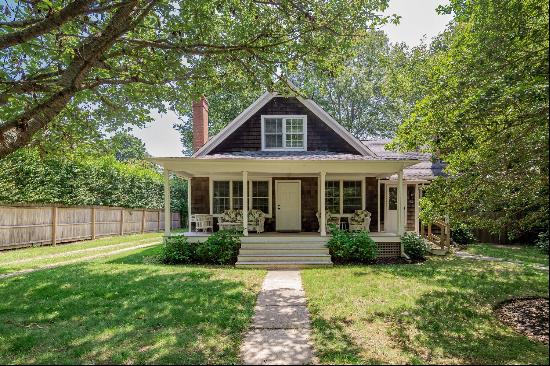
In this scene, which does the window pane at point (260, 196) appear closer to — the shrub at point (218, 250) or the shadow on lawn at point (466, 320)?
the shrub at point (218, 250)

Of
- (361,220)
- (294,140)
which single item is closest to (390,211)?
(361,220)

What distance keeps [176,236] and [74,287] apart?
14.1 ft

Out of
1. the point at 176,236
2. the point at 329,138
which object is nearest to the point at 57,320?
the point at 176,236

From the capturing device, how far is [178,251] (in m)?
11.9

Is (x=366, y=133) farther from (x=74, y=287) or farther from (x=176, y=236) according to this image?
(x=74, y=287)

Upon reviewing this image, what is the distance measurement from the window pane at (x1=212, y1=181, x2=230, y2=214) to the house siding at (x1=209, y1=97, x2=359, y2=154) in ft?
4.86

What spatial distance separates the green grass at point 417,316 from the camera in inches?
176

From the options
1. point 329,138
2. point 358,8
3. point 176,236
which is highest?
point 358,8

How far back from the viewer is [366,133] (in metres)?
36.6

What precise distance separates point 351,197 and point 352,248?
4319mm

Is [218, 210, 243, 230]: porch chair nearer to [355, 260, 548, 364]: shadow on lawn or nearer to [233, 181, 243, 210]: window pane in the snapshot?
[233, 181, 243, 210]: window pane

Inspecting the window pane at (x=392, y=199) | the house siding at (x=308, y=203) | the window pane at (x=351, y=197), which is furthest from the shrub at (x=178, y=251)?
the window pane at (x=392, y=199)

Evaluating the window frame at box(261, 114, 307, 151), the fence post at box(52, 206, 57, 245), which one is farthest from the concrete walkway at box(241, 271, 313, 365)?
the fence post at box(52, 206, 57, 245)

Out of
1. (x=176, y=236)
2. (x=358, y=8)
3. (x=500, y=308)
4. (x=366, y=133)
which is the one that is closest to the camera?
(x=500, y=308)
